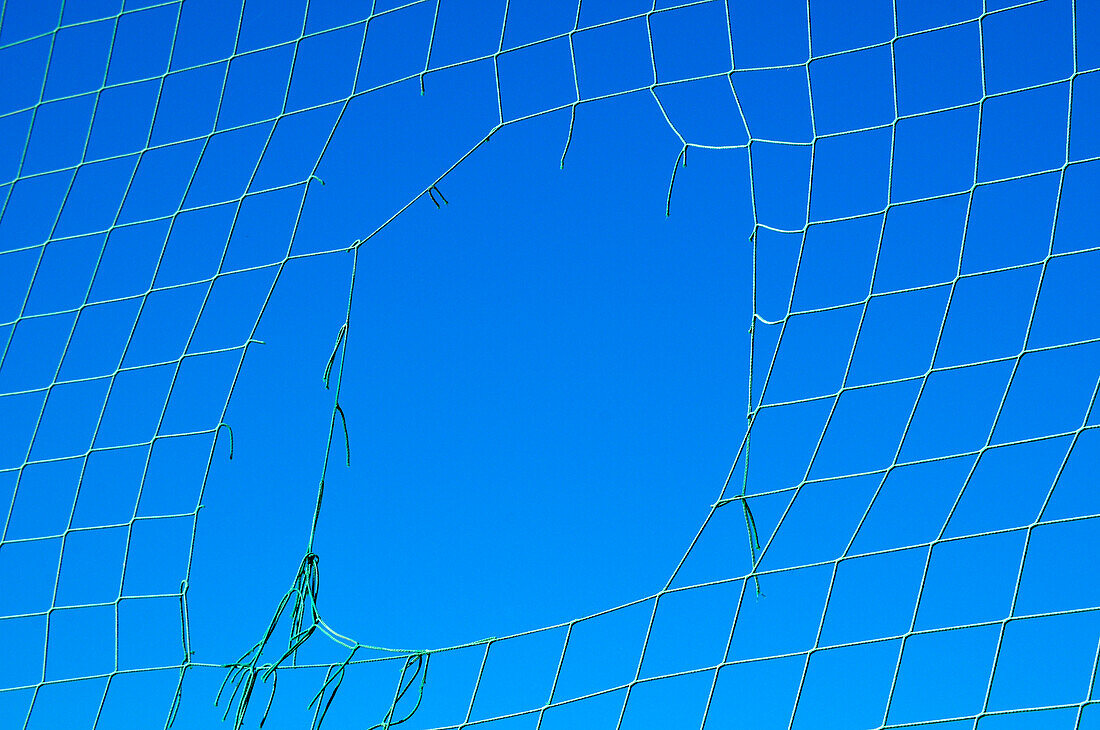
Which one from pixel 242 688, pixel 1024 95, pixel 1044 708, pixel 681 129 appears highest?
pixel 1024 95

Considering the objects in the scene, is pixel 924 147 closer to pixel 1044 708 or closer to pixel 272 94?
pixel 1044 708

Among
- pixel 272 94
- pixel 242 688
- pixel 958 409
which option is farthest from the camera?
pixel 272 94

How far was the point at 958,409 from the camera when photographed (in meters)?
1.67

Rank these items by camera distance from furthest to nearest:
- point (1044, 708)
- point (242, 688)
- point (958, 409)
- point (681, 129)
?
point (681, 129), point (242, 688), point (958, 409), point (1044, 708)

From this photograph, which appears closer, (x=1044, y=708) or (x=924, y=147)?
(x=1044, y=708)

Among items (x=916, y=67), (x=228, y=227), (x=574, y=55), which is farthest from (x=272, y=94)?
(x=916, y=67)

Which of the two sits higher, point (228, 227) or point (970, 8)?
point (970, 8)

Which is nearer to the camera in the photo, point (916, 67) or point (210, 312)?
point (916, 67)

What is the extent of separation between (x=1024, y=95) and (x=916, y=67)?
15 centimetres

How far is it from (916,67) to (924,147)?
0.38 feet

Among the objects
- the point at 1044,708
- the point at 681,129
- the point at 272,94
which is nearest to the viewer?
the point at 1044,708

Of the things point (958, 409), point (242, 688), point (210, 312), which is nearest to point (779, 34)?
point (958, 409)

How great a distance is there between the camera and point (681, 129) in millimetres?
1978

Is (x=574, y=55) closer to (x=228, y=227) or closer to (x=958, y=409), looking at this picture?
(x=228, y=227)
